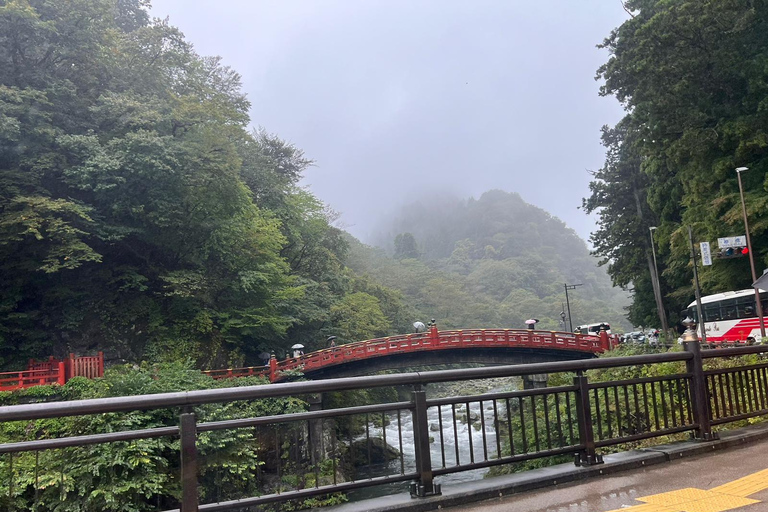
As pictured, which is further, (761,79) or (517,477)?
(761,79)

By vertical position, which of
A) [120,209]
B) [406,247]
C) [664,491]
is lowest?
[664,491]

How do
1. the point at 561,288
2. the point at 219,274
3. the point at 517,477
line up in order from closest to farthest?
1. the point at 517,477
2. the point at 219,274
3. the point at 561,288

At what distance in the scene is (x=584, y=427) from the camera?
15.5 feet

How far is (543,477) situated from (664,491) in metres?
0.89

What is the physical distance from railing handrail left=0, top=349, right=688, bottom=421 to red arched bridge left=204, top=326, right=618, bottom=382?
73.3ft

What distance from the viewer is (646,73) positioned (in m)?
23.8

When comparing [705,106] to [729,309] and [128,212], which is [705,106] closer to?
[729,309]

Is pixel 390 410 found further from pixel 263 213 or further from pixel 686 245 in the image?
pixel 263 213

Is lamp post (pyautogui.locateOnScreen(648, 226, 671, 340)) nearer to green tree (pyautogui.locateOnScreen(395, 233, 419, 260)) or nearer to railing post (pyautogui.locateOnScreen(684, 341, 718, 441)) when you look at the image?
railing post (pyautogui.locateOnScreen(684, 341, 718, 441))

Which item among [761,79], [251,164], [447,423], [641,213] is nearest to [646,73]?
[761,79]

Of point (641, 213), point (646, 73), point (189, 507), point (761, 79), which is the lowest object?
point (189, 507)

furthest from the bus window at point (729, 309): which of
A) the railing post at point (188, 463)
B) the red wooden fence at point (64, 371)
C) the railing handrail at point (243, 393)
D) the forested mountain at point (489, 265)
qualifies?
the forested mountain at point (489, 265)

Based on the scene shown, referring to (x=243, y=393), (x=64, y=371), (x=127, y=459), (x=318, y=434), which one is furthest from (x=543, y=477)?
(x=64, y=371)

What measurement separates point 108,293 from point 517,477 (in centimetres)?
2367
